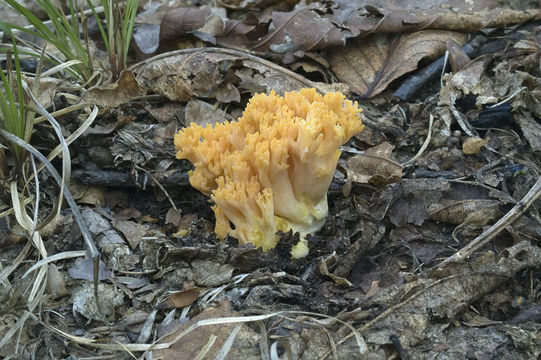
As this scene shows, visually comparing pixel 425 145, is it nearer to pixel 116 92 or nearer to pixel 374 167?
pixel 374 167

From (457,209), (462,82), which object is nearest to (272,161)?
(457,209)

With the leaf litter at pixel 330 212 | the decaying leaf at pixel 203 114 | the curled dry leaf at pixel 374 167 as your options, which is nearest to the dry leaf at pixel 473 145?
the leaf litter at pixel 330 212

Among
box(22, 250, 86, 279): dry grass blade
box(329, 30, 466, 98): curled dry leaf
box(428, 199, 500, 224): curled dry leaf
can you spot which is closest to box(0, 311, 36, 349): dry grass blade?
box(22, 250, 86, 279): dry grass blade

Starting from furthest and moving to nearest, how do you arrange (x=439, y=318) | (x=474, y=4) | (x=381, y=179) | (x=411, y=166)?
(x=474, y=4)
(x=411, y=166)
(x=381, y=179)
(x=439, y=318)

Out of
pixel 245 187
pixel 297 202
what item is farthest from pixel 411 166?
pixel 245 187

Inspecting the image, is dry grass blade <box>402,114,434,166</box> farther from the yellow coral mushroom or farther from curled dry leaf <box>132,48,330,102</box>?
curled dry leaf <box>132,48,330,102</box>

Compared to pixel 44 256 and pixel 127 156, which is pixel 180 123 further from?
pixel 44 256
